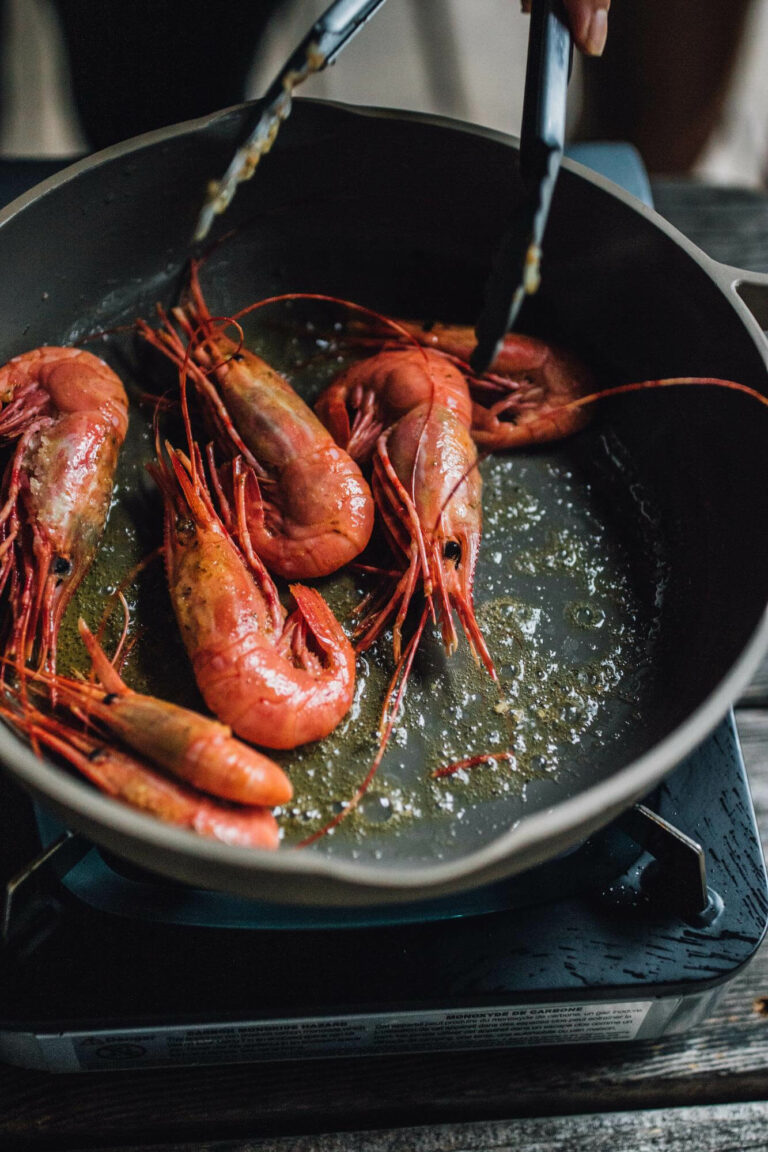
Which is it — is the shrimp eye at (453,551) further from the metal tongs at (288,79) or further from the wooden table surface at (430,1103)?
the wooden table surface at (430,1103)

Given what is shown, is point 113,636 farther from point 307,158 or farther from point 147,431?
point 307,158

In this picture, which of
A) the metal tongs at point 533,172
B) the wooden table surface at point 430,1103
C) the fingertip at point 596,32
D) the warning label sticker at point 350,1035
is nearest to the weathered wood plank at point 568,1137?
the wooden table surface at point 430,1103

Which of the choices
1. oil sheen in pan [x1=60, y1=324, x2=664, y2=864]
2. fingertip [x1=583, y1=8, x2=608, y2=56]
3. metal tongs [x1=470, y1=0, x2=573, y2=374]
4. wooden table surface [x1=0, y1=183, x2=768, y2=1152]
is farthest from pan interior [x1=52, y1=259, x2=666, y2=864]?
fingertip [x1=583, y1=8, x2=608, y2=56]

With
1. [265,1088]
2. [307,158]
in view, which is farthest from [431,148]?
[265,1088]

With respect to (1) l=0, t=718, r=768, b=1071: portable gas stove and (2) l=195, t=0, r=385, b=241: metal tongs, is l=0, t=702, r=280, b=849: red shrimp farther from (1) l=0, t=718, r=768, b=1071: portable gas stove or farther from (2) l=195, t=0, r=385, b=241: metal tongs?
(2) l=195, t=0, r=385, b=241: metal tongs

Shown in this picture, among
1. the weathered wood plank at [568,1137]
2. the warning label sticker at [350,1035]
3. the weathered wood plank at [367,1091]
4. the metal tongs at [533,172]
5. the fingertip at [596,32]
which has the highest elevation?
the fingertip at [596,32]
